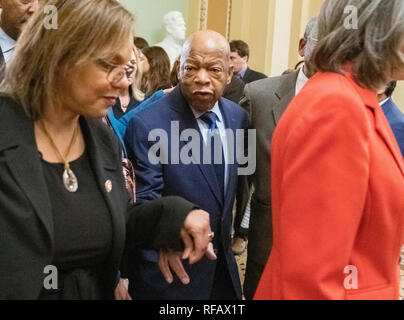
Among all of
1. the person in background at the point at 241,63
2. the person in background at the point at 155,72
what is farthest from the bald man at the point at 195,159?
the person in background at the point at 241,63

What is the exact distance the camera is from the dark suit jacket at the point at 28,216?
1321mm

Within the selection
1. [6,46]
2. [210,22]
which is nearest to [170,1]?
[210,22]

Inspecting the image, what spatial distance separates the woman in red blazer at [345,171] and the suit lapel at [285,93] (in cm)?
106

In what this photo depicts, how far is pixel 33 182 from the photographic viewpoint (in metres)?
1.39

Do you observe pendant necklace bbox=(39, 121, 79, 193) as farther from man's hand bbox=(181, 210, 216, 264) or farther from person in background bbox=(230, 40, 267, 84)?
person in background bbox=(230, 40, 267, 84)

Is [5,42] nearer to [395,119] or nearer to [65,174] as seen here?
[65,174]

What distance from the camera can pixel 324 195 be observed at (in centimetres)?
130

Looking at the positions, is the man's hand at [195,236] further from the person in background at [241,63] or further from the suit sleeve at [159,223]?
the person in background at [241,63]

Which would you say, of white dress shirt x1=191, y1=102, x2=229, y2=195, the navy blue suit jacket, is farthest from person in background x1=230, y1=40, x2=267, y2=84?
white dress shirt x1=191, y1=102, x2=229, y2=195

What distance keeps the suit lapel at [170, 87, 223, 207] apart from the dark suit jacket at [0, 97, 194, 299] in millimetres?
670

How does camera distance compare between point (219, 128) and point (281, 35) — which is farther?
point (281, 35)

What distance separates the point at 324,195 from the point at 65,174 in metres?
0.77

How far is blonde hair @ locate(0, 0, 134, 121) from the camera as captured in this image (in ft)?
4.75

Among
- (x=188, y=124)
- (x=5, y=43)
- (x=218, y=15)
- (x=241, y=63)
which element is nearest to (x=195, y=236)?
(x=188, y=124)
